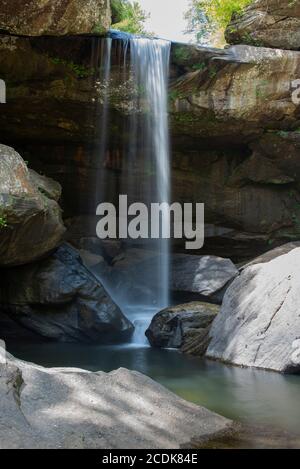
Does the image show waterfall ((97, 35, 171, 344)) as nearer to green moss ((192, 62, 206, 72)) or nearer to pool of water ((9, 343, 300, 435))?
green moss ((192, 62, 206, 72))

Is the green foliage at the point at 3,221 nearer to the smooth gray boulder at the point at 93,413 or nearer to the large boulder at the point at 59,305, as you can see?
the large boulder at the point at 59,305

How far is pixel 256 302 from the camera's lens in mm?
8516

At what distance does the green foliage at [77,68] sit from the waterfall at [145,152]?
0.36 metres

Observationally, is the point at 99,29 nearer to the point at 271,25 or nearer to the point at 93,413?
the point at 271,25

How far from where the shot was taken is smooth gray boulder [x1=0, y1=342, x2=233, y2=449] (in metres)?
3.71

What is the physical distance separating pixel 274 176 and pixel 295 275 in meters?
8.03

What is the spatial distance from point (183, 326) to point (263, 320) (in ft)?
8.13

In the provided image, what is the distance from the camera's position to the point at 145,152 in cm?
1504

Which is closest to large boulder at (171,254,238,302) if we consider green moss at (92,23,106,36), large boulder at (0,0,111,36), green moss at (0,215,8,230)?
green moss at (0,215,8,230)

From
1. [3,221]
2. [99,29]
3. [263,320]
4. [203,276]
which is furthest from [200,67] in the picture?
[263,320]

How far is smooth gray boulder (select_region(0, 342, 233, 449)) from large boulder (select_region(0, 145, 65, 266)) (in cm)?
446

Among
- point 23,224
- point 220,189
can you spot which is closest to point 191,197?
point 220,189

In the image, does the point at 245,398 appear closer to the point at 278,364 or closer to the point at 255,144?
the point at 278,364

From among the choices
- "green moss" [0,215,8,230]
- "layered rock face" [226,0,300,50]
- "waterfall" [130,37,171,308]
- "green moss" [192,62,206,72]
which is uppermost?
"layered rock face" [226,0,300,50]
